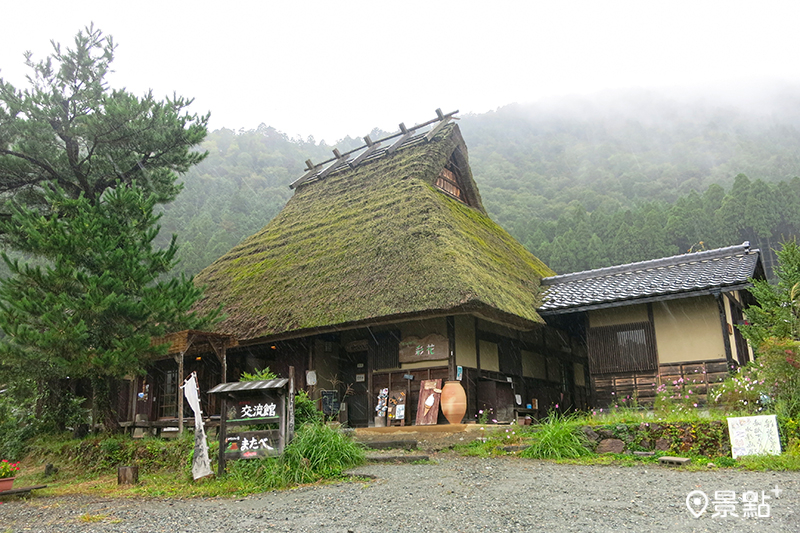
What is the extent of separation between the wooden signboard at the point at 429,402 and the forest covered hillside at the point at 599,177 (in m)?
6.57

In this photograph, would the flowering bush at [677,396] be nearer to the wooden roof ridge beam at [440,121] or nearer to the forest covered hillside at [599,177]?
the forest covered hillside at [599,177]

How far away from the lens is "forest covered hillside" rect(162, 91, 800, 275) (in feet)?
98.2

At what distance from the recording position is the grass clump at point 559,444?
6934 millimetres

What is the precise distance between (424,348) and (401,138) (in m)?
7.54

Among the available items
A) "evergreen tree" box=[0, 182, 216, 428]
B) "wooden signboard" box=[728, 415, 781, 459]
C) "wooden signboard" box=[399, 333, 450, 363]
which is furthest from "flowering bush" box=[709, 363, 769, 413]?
"evergreen tree" box=[0, 182, 216, 428]

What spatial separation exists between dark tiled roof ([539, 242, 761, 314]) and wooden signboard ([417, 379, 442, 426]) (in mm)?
2640

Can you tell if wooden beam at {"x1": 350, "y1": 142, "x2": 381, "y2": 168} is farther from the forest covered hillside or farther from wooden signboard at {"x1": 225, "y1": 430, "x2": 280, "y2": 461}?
wooden signboard at {"x1": 225, "y1": 430, "x2": 280, "y2": 461}

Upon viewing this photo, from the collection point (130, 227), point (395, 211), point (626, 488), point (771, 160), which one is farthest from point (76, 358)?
point (771, 160)

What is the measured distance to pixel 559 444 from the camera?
7.02 m

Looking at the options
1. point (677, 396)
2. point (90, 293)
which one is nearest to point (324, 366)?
point (90, 293)

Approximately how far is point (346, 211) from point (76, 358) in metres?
6.47

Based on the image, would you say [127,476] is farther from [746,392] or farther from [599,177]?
[599,177]

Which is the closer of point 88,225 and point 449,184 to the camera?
point 88,225

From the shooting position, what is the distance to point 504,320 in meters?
9.51
